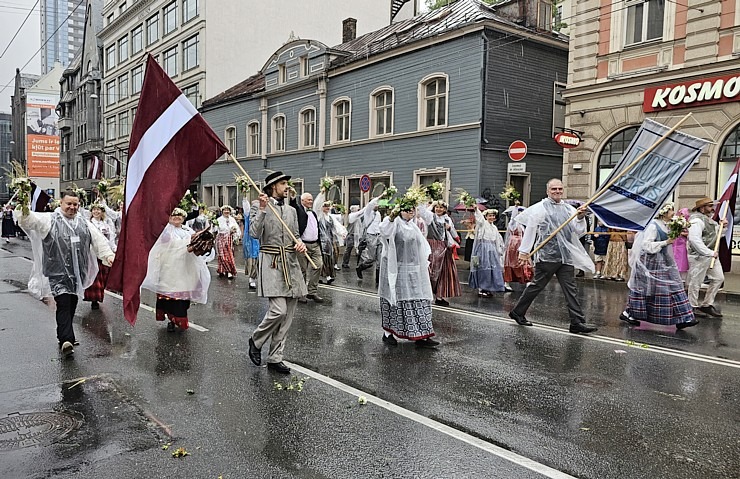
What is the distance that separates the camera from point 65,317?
6.79 metres

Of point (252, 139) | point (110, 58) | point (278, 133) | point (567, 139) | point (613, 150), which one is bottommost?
point (613, 150)

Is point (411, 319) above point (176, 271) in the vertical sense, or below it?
below

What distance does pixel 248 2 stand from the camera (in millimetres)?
39750

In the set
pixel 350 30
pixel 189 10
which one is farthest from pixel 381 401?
pixel 189 10

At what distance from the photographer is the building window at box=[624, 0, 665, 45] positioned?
17.2 meters

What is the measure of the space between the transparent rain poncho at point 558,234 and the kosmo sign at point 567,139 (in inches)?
429

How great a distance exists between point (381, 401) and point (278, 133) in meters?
28.0

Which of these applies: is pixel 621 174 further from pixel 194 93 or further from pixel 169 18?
pixel 169 18

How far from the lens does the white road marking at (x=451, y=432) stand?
381 centimetres

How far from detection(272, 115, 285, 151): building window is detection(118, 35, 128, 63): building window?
27.0 metres

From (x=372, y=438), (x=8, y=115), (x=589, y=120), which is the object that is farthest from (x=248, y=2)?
(x=8, y=115)

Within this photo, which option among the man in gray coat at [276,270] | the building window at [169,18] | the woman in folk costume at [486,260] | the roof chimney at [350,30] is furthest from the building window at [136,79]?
the man in gray coat at [276,270]

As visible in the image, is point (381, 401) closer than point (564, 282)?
Yes

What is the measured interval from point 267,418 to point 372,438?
2.97 feet
